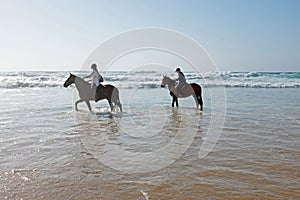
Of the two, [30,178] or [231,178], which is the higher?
[231,178]

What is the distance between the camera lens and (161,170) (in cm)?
492

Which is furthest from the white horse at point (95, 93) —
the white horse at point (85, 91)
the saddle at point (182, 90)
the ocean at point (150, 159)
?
the saddle at point (182, 90)

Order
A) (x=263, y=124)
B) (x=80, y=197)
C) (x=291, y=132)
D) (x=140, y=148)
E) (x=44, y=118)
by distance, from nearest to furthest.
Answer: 1. (x=80, y=197)
2. (x=140, y=148)
3. (x=291, y=132)
4. (x=263, y=124)
5. (x=44, y=118)

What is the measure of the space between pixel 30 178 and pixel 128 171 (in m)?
1.51

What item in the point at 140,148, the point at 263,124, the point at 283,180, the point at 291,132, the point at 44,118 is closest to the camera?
the point at 283,180

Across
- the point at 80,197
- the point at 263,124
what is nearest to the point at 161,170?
the point at 80,197

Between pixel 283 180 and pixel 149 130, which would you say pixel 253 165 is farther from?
pixel 149 130

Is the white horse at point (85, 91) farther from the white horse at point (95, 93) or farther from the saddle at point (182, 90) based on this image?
the saddle at point (182, 90)

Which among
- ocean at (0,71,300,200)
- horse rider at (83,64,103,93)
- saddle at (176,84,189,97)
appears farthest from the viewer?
saddle at (176,84,189,97)

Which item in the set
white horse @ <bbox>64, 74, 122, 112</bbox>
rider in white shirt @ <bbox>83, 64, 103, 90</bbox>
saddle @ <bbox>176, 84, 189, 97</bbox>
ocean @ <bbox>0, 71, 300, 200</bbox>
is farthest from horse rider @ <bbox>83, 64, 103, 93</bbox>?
saddle @ <bbox>176, 84, 189, 97</bbox>

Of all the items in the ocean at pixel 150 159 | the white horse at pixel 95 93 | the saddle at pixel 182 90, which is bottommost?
the ocean at pixel 150 159

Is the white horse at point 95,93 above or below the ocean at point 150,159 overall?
above

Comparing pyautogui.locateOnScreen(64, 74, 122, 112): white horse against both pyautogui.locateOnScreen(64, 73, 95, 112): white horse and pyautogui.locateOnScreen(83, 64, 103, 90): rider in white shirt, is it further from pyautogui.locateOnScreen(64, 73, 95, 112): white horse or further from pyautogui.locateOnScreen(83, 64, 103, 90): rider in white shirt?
pyautogui.locateOnScreen(83, 64, 103, 90): rider in white shirt

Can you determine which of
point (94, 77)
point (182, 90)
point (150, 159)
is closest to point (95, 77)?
point (94, 77)
